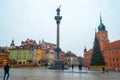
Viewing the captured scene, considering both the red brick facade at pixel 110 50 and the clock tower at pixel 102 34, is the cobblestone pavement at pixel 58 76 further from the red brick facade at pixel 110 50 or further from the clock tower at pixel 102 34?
the clock tower at pixel 102 34

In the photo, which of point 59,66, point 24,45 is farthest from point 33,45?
point 59,66

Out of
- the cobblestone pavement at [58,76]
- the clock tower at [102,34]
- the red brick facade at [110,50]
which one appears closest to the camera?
the cobblestone pavement at [58,76]

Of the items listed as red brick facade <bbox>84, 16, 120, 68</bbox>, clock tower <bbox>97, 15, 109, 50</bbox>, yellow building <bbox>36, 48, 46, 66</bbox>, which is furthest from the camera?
yellow building <bbox>36, 48, 46, 66</bbox>

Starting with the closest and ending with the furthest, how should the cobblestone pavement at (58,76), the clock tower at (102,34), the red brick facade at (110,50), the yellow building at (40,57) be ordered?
the cobblestone pavement at (58,76), the red brick facade at (110,50), the clock tower at (102,34), the yellow building at (40,57)

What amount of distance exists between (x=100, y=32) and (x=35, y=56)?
43986mm

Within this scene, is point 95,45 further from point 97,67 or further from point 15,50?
point 15,50

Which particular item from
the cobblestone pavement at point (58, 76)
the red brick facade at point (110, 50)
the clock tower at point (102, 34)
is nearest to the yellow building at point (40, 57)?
the clock tower at point (102, 34)

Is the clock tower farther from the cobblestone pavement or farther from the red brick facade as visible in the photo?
the cobblestone pavement

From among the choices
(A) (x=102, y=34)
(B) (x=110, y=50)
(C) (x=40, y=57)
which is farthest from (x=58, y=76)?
(C) (x=40, y=57)

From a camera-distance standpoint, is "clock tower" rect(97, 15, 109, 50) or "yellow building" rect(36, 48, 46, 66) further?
"yellow building" rect(36, 48, 46, 66)

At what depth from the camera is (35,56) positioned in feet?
452

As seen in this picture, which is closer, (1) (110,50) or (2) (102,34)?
(1) (110,50)

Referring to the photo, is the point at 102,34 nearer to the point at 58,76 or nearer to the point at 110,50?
the point at 110,50

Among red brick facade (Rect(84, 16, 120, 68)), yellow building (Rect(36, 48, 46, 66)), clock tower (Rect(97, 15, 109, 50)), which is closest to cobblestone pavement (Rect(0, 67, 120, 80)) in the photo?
red brick facade (Rect(84, 16, 120, 68))
